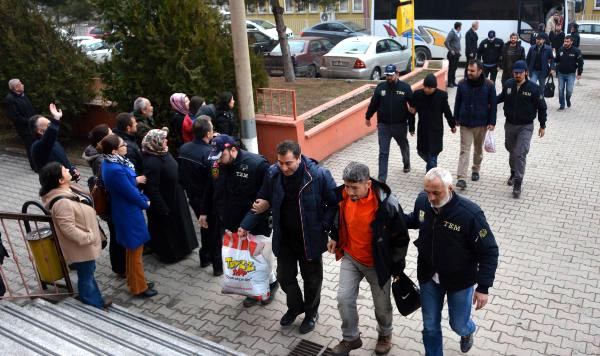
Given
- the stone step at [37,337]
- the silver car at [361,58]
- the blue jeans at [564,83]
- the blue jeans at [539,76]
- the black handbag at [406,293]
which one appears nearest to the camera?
the stone step at [37,337]

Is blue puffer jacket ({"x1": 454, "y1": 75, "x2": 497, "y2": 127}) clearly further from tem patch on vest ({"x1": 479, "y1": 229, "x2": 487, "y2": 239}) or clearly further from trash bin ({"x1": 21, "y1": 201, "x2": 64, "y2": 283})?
trash bin ({"x1": 21, "y1": 201, "x2": 64, "y2": 283})

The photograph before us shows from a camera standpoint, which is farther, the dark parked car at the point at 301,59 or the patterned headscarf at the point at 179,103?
the dark parked car at the point at 301,59

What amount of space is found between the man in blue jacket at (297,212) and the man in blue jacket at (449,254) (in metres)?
0.72

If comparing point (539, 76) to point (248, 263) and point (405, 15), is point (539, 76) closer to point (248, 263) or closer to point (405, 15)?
point (405, 15)

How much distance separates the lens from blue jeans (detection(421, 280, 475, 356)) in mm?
3998

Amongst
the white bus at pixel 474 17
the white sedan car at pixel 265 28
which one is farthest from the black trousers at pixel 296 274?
the white sedan car at pixel 265 28

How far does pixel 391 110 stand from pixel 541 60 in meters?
6.35

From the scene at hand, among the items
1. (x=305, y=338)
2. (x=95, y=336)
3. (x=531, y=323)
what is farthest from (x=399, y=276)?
(x=95, y=336)

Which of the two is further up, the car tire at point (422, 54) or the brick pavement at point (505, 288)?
the car tire at point (422, 54)

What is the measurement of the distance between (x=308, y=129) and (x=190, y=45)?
97.1 inches

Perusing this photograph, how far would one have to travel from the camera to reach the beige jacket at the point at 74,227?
4.50m

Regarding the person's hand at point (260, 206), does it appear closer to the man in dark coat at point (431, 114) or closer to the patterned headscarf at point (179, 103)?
the patterned headscarf at point (179, 103)

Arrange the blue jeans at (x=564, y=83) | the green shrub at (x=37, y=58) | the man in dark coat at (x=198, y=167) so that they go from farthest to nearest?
the blue jeans at (x=564, y=83), the green shrub at (x=37, y=58), the man in dark coat at (x=198, y=167)

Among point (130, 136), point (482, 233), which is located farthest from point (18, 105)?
point (482, 233)
